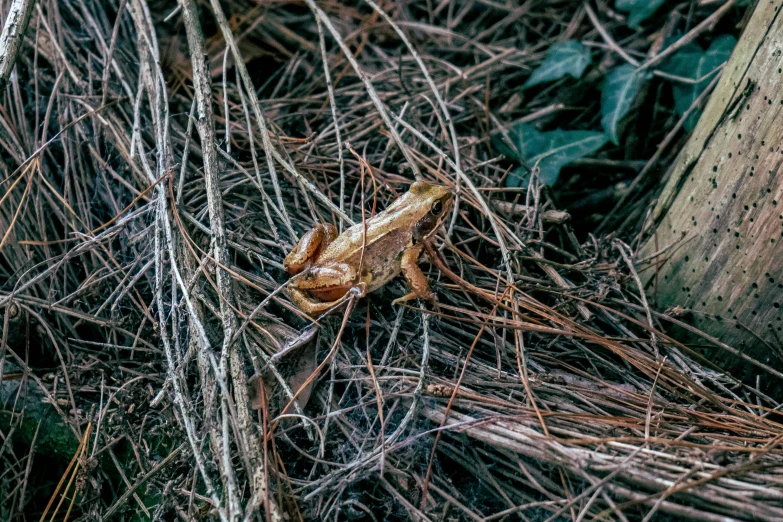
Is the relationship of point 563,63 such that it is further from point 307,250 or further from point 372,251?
point 307,250

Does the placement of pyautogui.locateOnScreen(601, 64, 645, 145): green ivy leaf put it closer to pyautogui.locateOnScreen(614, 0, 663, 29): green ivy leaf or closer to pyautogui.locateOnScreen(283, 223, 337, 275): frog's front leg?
pyautogui.locateOnScreen(614, 0, 663, 29): green ivy leaf

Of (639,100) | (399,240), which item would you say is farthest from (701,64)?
(399,240)

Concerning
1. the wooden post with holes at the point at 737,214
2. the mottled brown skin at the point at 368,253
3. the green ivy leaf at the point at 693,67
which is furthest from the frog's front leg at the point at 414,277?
the green ivy leaf at the point at 693,67

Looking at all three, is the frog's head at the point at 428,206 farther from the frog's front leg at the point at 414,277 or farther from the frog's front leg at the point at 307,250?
the frog's front leg at the point at 307,250

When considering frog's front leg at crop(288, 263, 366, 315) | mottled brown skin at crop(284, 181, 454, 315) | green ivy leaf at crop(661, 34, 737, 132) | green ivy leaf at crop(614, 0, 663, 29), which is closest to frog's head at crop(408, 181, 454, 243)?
mottled brown skin at crop(284, 181, 454, 315)

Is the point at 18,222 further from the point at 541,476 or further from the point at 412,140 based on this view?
the point at 541,476
